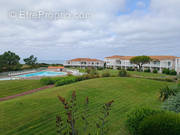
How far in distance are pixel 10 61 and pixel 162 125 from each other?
3920 centimetres

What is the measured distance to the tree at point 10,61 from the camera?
3210 centimetres

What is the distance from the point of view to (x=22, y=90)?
620 inches

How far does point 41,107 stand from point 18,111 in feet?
4.47

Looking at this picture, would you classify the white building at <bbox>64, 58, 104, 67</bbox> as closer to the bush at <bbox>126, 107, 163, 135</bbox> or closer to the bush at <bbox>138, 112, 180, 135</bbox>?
the bush at <bbox>126, 107, 163, 135</bbox>

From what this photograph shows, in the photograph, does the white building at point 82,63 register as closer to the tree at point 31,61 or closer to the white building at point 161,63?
the white building at point 161,63

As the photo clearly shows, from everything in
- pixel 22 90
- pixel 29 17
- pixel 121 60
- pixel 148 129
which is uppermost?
pixel 29 17

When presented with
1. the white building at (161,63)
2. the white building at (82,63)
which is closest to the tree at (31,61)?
the white building at (82,63)

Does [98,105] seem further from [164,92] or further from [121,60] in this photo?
[121,60]

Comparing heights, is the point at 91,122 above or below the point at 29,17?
below

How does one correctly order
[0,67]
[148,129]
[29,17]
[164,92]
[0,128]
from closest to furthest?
[148,129]
[0,128]
[164,92]
[29,17]
[0,67]

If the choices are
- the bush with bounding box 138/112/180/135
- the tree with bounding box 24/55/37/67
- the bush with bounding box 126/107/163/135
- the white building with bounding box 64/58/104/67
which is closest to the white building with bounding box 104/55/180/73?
the white building with bounding box 64/58/104/67

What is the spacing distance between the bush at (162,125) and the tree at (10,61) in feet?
123

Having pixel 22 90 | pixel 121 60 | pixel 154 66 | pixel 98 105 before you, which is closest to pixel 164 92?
pixel 98 105

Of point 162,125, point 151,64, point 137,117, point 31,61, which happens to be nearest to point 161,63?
point 151,64
